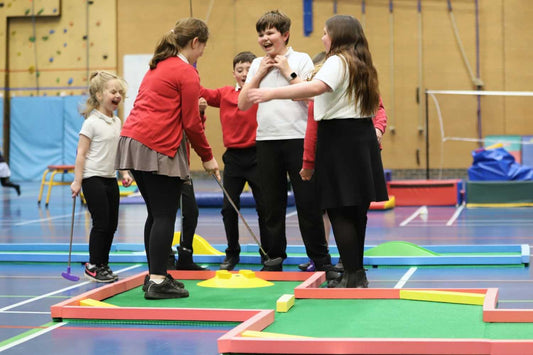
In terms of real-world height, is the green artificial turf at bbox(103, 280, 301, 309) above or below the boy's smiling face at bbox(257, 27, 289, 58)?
below

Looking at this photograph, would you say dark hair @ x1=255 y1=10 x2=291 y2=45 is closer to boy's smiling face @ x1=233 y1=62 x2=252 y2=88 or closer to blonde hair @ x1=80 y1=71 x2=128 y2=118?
boy's smiling face @ x1=233 y1=62 x2=252 y2=88

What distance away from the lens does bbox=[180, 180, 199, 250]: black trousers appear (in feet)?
15.1

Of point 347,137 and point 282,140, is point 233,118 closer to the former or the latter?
point 282,140

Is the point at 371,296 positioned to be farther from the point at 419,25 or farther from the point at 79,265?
the point at 419,25

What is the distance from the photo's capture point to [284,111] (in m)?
4.23

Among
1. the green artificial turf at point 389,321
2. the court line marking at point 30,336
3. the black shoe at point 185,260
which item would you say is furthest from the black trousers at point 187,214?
the court line marking at point 30,336

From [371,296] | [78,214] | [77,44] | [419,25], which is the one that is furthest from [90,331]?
[77,44]

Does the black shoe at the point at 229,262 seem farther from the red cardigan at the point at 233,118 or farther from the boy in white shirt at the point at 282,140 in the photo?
the red cardigan at the point at 233,118

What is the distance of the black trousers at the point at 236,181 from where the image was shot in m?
4.78

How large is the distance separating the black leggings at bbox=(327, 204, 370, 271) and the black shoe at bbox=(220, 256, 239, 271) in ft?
3.96

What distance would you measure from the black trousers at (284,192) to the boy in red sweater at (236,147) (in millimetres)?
406

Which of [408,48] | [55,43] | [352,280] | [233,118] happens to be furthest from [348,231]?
[55,43]

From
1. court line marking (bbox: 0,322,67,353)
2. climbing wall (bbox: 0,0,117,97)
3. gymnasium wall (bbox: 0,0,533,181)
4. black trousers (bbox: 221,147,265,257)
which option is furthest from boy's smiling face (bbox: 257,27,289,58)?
climbing wall (bbox: 0,0,117,97)

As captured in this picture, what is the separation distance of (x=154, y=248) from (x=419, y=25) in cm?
1208
